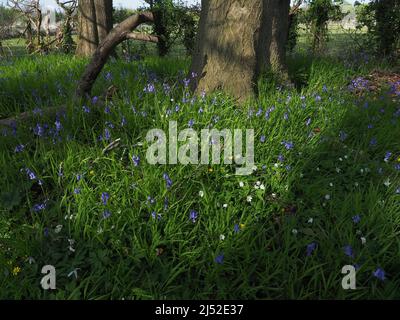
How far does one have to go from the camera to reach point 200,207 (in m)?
2.44

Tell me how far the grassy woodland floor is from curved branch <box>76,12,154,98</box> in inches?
10.3

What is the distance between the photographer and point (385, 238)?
221 cm

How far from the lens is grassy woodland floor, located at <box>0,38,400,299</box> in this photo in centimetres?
202

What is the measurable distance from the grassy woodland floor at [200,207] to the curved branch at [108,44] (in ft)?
0.86

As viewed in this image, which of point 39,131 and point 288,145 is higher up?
point 39,131

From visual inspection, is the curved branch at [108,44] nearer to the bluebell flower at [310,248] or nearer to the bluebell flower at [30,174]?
the bluebell flower at [30,174]

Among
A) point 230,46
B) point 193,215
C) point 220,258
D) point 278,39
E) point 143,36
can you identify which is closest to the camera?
point 220,258

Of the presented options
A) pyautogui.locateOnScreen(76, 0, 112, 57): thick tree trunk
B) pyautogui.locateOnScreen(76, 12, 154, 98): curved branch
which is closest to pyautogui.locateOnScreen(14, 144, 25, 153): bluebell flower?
pyautogui.locateOnScreen(76, 12, 154, 98): curved branch

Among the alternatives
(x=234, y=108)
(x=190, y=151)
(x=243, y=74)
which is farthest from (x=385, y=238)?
(x=243, y=74)

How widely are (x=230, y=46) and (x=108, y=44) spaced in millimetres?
1221

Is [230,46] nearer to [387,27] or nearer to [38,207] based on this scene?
[38,207]

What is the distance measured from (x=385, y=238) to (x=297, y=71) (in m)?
3.22

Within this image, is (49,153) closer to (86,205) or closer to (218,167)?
(86,205)

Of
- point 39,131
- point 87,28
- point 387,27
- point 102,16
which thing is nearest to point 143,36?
point 39,131
